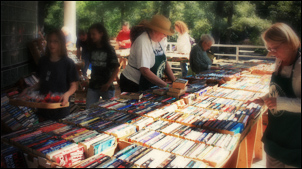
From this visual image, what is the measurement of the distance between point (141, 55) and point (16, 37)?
2775 mm

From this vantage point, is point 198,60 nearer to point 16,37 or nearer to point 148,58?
point 148,58

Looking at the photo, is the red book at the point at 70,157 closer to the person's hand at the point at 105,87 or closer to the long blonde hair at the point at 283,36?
the long blonde hair at the point at 283,36

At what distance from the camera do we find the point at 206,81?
13.4 feet

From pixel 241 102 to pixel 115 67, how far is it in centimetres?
164

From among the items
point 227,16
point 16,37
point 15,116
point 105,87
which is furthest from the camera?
point 227,16

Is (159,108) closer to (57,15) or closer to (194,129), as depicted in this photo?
(194,129)

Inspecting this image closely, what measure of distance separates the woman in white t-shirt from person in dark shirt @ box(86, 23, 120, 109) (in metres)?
4.09

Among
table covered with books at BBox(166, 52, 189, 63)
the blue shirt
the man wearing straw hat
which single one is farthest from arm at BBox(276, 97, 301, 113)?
table covered with books at BBox(166, 52, 189, 63)

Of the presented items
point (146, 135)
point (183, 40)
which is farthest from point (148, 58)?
point (183, 40)

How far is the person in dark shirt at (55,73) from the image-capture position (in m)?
2.75

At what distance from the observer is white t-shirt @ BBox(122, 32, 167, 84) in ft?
9.97

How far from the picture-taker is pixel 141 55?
304 cm

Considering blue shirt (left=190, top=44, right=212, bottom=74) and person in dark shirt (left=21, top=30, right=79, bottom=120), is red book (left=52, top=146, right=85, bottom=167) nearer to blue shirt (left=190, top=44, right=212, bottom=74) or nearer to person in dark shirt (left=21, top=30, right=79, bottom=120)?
Result: person in dark shirt (left=21, top=30, right=79, bottom=120)

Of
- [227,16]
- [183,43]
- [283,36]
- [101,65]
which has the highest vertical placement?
[227,16]
